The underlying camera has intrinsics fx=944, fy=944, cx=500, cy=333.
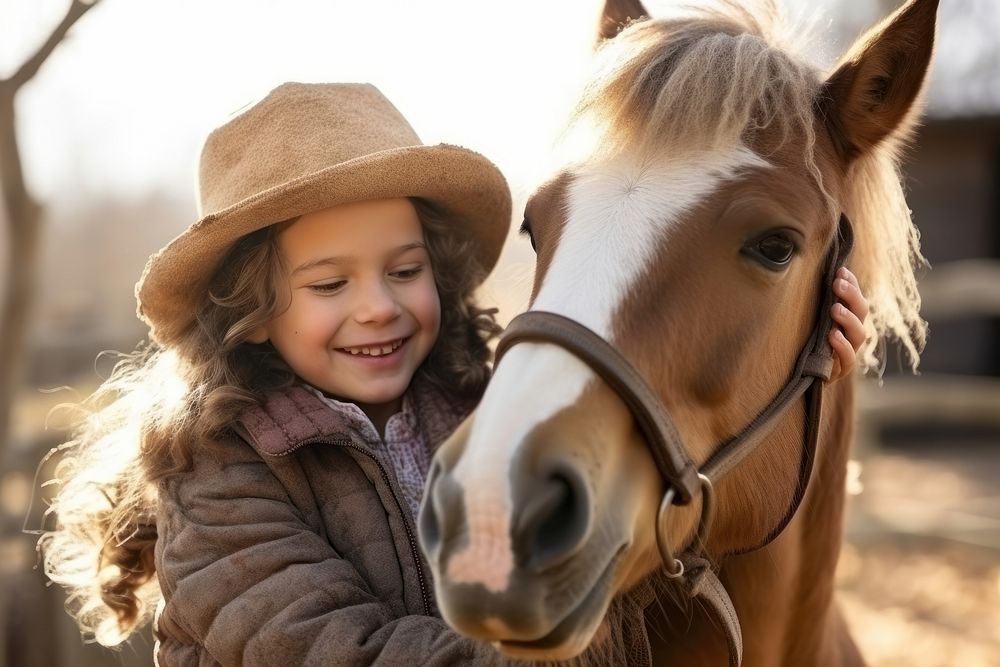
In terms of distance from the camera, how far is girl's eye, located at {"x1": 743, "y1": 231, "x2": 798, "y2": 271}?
1.69 m

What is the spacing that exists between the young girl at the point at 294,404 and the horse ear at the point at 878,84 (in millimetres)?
329

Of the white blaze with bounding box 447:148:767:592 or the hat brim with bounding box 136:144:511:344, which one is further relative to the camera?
the hat brim with bounding box 136:144:511:344

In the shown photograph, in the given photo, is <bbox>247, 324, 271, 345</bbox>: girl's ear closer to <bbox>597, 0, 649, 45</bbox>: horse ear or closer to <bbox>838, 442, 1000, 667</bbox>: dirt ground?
<bbox>597, 0, 649, 45</bbox>: horse ear

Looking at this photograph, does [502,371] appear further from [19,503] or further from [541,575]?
[19,503]

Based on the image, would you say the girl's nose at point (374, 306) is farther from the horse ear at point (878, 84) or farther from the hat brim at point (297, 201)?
the horse ear at point (878, 84)

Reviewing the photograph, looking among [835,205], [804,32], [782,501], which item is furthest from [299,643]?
[804,32]

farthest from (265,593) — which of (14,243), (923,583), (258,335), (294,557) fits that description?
(923,583)

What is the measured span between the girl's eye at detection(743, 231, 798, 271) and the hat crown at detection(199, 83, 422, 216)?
0.88 meters

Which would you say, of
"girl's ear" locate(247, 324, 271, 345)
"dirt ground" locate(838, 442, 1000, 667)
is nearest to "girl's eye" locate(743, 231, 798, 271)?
"girl's ear" locate(247, 324, 271, 345)

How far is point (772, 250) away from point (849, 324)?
28cm

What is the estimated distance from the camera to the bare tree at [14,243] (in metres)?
2.88

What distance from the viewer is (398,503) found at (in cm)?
203

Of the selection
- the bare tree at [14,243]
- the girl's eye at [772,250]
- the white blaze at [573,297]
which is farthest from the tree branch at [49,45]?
the girl's eye at [772,250]

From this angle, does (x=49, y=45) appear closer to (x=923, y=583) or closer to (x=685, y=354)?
(x=685, y=354)
